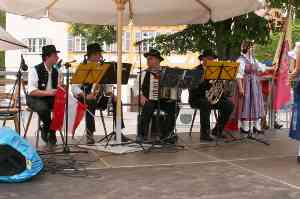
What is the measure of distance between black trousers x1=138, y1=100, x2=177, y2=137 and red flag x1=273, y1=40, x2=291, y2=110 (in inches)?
90.0

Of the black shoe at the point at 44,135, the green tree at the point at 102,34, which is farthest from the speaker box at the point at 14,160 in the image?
the green tree at the point at 102,34

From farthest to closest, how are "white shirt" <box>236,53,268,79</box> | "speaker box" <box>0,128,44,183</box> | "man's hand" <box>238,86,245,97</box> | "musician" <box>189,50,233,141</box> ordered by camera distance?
"man's hand" <box>238,86,245,97</box>
"white shirt" <box>236,53,268,79</box>
"musician" <box>189,50,233,141</box>
"speaker box" <box>0,128,44,183</box>

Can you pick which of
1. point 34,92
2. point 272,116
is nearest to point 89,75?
point 34,92

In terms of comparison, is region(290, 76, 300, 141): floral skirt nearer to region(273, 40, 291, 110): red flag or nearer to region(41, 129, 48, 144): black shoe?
region(273, 40, 291, 110): red flag

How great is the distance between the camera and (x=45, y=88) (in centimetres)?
817

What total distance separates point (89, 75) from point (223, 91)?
8.72 ft

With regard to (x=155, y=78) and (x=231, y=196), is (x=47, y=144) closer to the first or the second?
(x=155, y=78)

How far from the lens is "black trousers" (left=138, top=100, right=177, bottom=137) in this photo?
8.59 m

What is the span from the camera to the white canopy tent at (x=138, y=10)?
8.61 m

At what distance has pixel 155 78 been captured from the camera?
8.26 meters

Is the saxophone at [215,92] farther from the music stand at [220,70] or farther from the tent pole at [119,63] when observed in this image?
the tent pole at [119,63]

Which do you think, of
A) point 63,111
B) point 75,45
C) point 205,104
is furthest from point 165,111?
point 75,45

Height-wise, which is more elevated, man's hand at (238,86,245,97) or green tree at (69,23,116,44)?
green tree at (69,23,116,44)

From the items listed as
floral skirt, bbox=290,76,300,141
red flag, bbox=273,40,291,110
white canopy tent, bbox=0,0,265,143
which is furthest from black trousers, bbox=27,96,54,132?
red flag, bbox=273,40,291,110
